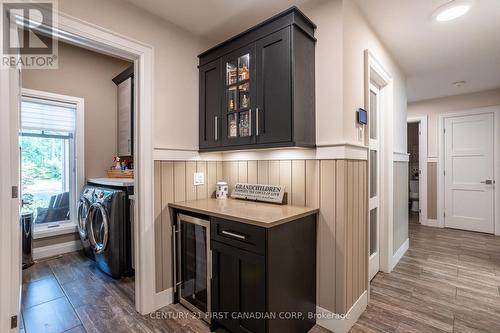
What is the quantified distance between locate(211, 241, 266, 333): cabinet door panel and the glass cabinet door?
90 centimetres

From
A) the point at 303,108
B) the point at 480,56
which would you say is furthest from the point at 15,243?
the point at 480,56

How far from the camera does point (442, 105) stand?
181 inches

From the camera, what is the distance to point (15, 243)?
1414mm

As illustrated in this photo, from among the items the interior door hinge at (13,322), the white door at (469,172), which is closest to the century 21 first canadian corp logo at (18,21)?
the interior door hinge at (13,322)

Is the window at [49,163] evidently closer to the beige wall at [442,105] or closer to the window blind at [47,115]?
the window blind at [47,115]

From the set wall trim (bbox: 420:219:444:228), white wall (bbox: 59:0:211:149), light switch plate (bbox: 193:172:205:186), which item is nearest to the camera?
white wall (bbox: 59:0:211:149)

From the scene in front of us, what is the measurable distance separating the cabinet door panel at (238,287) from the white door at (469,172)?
487 centimetres

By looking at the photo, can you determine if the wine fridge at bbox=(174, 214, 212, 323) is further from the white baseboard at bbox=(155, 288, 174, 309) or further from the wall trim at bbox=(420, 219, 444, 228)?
the wall trim at bbox=(420, 219, 444, 228)

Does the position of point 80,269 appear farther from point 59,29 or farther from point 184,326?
point 59,29

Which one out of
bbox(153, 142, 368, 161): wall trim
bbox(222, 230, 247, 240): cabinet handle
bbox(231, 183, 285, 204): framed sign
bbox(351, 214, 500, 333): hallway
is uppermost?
bbox(153, 142, 368, 161): wall trim

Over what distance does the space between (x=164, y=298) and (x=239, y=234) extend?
1106 millimetres

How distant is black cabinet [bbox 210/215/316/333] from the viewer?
1418 mm

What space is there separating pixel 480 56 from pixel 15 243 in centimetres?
473

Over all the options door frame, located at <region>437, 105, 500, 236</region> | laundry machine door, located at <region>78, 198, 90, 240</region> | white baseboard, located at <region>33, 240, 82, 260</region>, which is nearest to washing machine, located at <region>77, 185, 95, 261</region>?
laundry machine door, located at <region>78, 198, 90, 240</region>
